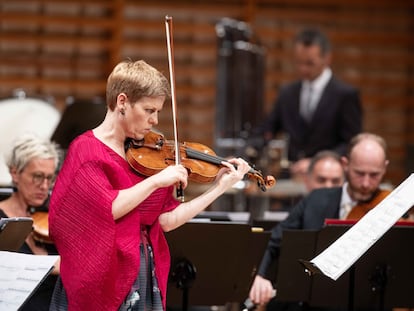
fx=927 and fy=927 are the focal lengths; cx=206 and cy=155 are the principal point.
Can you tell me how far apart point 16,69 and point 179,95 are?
162 centimetres

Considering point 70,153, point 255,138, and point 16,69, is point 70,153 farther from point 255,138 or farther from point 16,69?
point 16,69

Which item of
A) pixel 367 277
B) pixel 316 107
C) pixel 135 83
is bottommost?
pixel 367 277

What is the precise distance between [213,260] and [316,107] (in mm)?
2583

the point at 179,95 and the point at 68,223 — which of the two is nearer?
the point at 68,223

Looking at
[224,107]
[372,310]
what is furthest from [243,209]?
[372,310]

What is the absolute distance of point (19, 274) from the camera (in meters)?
3.19

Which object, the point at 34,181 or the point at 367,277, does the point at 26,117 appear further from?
the point at 367,277

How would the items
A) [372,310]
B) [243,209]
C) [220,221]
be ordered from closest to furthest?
[220,221] < [372,310] < [243,209]

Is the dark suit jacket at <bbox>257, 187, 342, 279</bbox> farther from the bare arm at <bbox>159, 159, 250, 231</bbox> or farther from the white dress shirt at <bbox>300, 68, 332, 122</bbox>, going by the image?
the white dress shirt at <bbox>300, 68, 332, 122</bbox>

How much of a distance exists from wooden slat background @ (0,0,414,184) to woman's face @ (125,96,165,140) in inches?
226

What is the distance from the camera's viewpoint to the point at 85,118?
5465 millimetres

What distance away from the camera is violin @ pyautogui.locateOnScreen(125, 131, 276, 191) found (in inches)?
119

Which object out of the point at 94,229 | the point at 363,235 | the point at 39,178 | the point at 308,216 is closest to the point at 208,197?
the point at 94,229

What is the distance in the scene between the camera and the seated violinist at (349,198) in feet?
14.3
